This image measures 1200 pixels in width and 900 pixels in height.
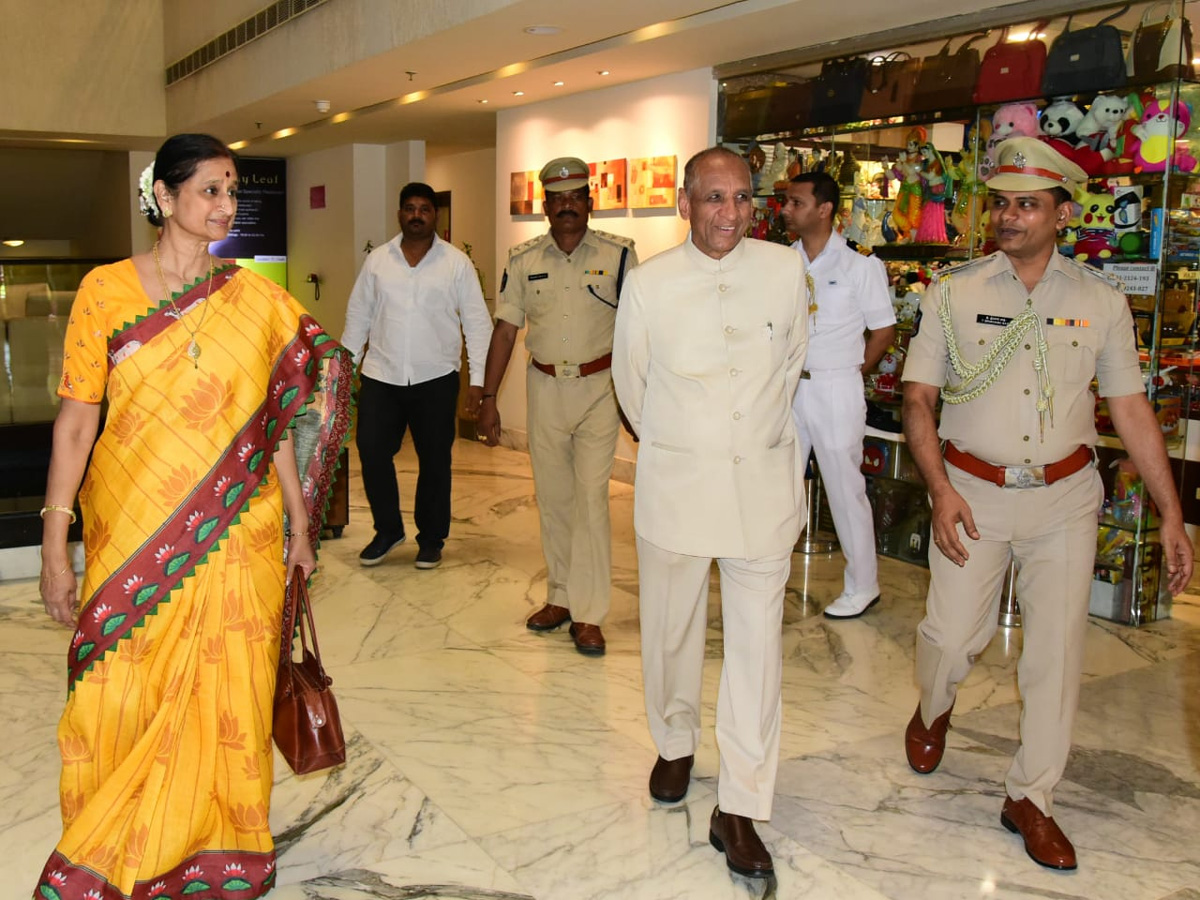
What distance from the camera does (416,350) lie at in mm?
5676

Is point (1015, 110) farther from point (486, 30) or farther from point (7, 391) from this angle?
point (7, 391)

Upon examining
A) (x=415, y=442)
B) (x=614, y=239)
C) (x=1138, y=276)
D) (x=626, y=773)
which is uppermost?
(x=614, y=239)

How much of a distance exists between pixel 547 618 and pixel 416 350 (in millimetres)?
1530

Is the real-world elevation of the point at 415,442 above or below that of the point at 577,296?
below

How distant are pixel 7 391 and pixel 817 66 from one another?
453 cm

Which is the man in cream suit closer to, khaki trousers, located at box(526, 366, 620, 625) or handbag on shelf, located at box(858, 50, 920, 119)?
khaki trousers, located at box(526, 366, 620, 625)

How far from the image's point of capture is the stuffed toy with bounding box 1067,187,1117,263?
5.06m

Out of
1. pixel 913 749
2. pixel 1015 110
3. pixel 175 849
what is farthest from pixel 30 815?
pixel 1015 110

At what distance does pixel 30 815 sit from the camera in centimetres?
322

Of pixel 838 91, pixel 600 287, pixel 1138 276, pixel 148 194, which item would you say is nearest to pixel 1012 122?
pixel 1138 276

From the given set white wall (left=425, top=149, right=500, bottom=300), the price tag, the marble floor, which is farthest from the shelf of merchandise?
white wall (left=425, top=149, right=500, bottom=300)

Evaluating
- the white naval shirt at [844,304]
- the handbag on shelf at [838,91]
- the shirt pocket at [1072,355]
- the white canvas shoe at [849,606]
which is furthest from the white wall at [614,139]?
the shirt pocket at [1072,355]

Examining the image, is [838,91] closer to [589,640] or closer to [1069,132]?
[1069,132]

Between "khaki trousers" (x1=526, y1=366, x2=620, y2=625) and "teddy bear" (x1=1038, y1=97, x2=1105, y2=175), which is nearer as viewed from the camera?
"khaki trousers" (x1=526, y1=366, x2=620, y2=625)
